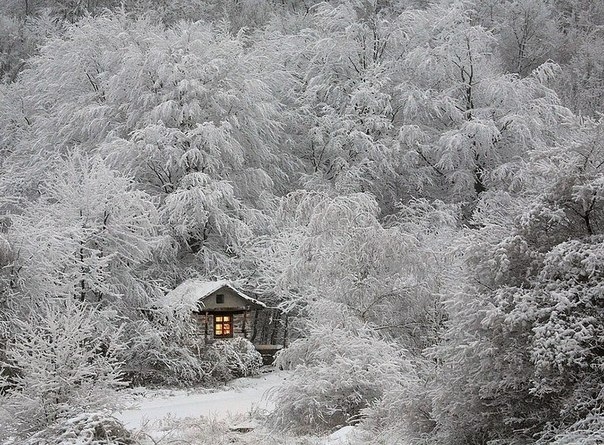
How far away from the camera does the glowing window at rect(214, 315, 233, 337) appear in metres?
21.4

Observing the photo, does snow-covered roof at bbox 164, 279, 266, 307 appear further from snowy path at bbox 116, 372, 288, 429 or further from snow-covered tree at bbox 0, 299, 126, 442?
snow-covered tree at bbox 0, 299, 126, 442

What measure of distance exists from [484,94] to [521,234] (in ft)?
60.5

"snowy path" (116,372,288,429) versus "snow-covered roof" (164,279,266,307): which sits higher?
"snow-covered roof" (164,279,266,307)

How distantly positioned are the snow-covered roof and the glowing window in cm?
76

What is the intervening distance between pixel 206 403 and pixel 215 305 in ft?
14.4

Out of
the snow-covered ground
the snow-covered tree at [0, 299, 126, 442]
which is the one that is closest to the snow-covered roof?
the snow-covered ground

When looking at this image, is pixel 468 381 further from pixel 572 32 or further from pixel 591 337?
pixel 572 32

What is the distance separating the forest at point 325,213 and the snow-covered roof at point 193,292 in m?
0.47

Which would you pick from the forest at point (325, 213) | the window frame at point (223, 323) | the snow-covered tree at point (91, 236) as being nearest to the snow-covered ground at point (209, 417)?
the forest at point (325, 213)

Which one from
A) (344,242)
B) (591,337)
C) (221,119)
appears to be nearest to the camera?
(591,337)

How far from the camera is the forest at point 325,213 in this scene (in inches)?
338

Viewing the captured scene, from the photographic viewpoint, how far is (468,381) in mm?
8711

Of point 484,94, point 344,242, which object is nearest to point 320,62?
point 484,94

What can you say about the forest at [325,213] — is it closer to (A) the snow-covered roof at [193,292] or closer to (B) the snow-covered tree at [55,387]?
(B) the snow-covered tree at [55,387]
